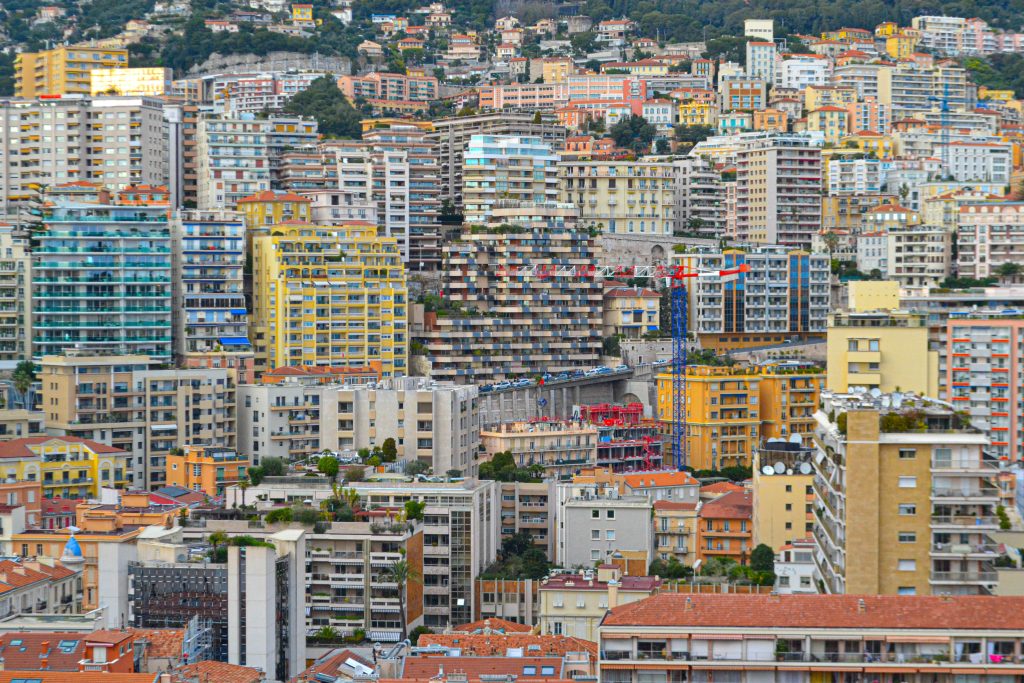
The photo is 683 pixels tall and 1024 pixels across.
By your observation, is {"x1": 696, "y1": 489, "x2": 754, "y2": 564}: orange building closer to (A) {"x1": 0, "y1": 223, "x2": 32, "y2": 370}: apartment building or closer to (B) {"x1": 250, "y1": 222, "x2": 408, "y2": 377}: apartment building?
(B) {"x1": 250, "y1": 222, "x2": 408, "y2": 377}: apartment building

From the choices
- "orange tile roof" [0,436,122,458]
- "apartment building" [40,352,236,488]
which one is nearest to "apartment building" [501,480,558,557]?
"apartment building" [40,352,236,488]

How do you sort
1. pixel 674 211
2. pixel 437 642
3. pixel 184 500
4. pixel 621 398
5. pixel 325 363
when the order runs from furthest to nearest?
pixel 674 211, pixel 621 398, pixel 325 363, pixel 184 500, pixel 437 642

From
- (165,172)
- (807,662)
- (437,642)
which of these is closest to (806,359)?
(165,172)

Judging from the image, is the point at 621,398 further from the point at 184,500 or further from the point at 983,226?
the point at 184,500

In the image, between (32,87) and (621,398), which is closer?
(621,398)

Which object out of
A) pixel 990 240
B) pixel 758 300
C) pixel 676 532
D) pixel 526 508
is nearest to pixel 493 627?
pixel 676 532

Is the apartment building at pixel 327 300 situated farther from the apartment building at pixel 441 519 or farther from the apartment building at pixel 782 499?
the apartment building at pixel 782 499
